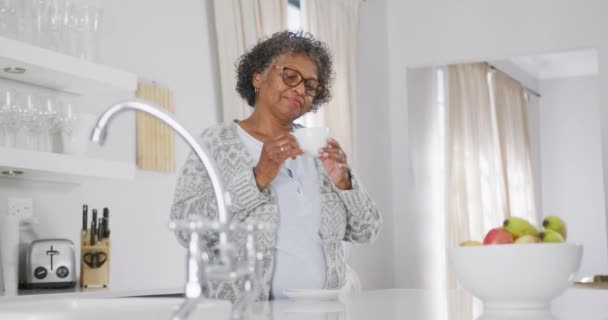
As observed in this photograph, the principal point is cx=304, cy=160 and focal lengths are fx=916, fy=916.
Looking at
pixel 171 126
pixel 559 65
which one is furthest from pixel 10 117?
pixel 559 65

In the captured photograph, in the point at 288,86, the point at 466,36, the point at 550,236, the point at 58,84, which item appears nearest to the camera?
the point at 550,236

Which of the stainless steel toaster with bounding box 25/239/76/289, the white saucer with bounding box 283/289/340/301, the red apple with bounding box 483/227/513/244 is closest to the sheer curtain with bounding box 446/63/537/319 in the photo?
the stainless steel toaster with bounding box 25/239/76/289

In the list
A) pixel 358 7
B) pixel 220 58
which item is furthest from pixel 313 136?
pixel 358 7

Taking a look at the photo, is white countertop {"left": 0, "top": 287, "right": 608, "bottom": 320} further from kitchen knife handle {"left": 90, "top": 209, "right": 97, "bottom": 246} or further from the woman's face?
kitchen knife handle {"left": 90, "top": 209, "right": 97, "bottom": 246}

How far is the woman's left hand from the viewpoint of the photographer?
223 centimetres

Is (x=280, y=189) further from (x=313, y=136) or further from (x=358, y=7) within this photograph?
(x=358, y=7)

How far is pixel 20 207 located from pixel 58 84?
46 centimetres

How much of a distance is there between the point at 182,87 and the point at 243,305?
349 centimetres

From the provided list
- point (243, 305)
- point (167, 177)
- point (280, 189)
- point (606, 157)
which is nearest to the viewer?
point (243, 305)

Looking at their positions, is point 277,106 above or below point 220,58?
below

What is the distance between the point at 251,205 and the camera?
2188mm

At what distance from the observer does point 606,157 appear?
5.65 meters

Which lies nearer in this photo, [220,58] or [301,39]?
[301,39]

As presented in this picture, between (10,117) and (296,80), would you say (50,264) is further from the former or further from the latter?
(296,80)
